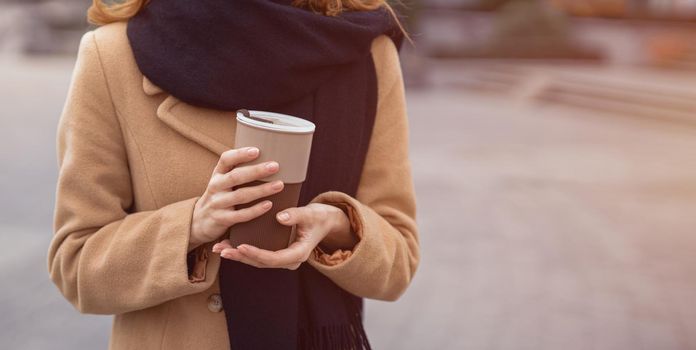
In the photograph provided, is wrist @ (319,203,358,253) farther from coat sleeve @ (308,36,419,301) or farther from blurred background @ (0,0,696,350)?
blurred background @ (0,0,696,350)

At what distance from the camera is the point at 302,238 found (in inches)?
56.3

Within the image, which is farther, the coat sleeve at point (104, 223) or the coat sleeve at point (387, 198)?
the coat sleeve at point (387, 198)

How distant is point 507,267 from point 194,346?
410 cm

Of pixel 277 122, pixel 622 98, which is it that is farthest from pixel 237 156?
pixel 622 98

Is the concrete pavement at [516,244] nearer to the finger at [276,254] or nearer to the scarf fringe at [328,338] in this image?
the scarf fringe at [328,338]

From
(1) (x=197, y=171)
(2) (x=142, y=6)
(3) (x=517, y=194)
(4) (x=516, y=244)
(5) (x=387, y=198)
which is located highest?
(2) (x=142, y=6)

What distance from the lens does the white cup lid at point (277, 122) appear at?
1.25 metres

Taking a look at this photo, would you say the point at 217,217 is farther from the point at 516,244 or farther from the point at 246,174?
the point at 516,244

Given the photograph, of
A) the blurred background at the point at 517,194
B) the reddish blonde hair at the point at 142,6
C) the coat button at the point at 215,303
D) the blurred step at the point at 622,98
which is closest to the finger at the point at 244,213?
the coat button at the point at 215,303

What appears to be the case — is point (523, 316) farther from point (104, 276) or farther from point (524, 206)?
point (104, 276)

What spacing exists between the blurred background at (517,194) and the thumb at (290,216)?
87cm

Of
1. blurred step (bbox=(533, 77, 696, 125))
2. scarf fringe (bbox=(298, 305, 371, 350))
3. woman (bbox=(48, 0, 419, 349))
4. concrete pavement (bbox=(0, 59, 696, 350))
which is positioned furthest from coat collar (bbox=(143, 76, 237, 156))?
blurred step (bbox=(533, 77, 696, 125))

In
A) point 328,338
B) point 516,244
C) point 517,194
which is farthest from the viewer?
point 517,194

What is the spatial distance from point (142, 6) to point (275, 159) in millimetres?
583
